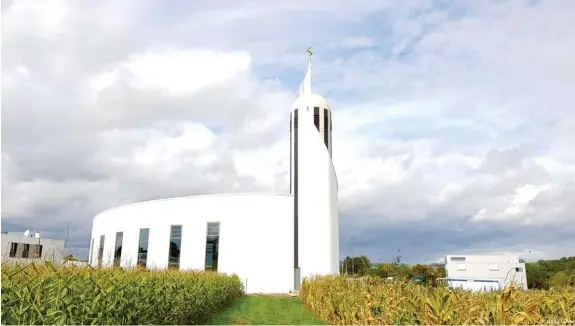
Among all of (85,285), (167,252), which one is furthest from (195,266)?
(85,285)

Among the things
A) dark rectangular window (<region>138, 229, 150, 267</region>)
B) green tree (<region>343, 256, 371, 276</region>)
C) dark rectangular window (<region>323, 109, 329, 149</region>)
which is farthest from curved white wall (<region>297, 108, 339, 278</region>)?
green tree (<region>343, 256, 371, 276</region>)

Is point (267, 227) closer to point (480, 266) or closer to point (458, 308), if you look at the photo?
point (458, 308)

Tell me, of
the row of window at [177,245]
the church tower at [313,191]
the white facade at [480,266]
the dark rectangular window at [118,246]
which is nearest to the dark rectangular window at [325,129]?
the church tower at [313,191]

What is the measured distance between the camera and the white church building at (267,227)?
1053 inches

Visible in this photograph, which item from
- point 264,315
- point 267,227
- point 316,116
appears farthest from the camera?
point 316,116

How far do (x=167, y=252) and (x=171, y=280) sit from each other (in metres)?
19.4

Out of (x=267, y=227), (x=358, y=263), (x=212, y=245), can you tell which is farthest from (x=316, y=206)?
(x=358, y=263)

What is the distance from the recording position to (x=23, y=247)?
158 feet

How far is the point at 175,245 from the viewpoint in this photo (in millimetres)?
29359

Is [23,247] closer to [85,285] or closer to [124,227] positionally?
[124,227]

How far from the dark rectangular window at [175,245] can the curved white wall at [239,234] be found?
11.7 inches

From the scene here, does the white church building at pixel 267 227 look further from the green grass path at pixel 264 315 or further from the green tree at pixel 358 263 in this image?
the green tree at pixel 358 263

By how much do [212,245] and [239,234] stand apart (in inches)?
83.6

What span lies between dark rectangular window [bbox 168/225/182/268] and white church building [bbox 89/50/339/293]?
0.07 meters
